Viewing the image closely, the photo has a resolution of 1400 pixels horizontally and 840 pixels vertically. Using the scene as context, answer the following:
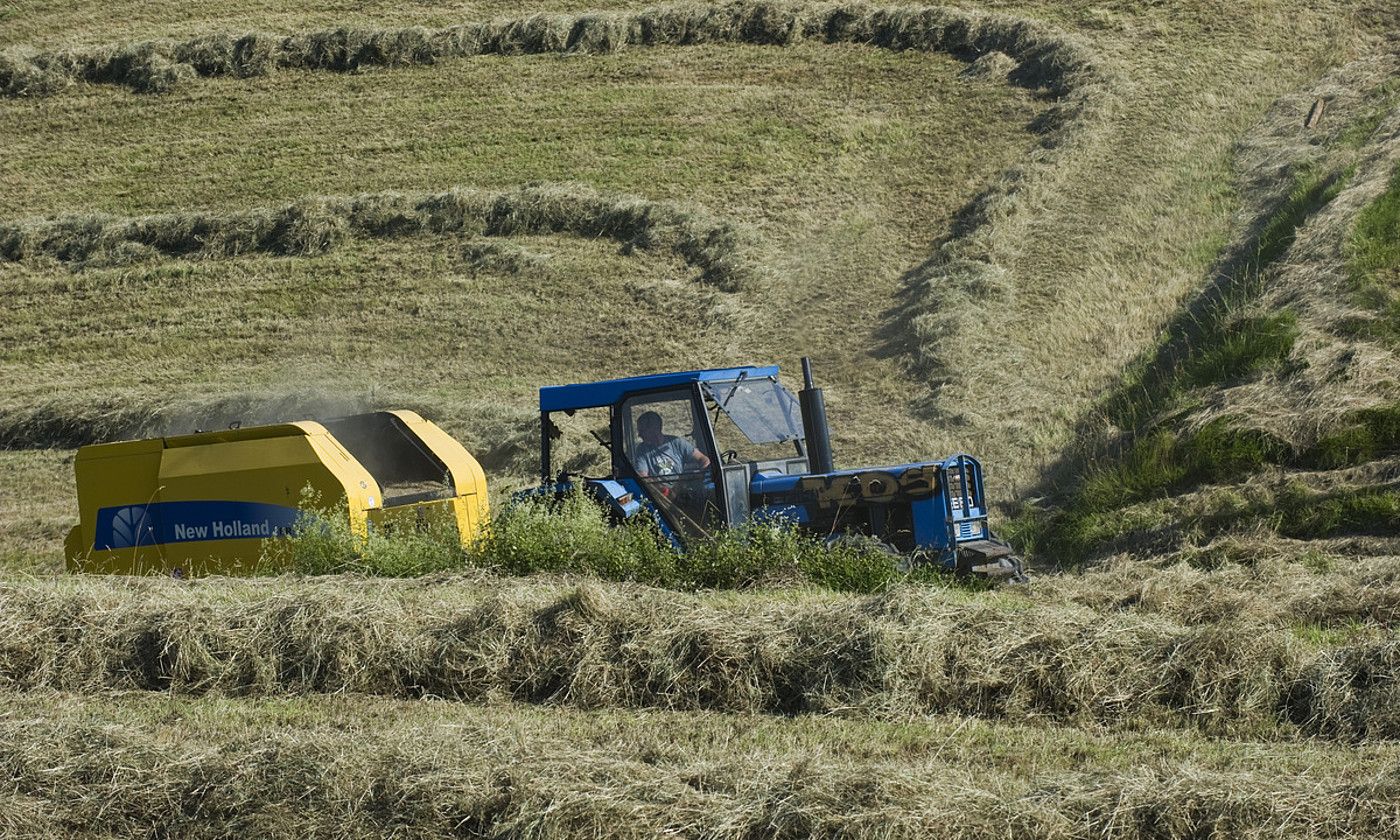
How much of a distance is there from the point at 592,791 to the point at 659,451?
5.61 metres

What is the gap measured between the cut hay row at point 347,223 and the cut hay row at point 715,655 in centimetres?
1575

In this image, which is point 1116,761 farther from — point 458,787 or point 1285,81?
point 1285,81

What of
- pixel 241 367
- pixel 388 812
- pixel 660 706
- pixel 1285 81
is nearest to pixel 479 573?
pixel 660 706

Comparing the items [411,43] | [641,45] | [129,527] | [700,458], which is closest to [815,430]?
[700,458]

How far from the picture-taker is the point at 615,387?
10930mm

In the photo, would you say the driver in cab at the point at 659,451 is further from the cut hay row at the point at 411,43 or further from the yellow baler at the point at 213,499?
the cut hay row at the point at 411,43

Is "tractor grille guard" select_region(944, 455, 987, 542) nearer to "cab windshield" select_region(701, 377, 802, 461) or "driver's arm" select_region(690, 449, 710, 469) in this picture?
"cab windshield" select_region(701, 377, 802, 461)

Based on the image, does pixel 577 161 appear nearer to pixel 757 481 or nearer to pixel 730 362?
pixel 730 362

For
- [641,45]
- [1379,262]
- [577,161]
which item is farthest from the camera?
[641,45]

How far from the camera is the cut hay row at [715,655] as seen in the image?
22.1 feet

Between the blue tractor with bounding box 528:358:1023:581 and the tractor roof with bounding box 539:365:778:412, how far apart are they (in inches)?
0.4

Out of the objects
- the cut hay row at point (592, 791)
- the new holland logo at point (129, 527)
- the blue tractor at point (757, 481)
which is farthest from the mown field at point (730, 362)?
the new holland logo at point (129, 527)

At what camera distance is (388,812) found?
18.1ft

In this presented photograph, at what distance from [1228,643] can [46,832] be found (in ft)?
18.3
